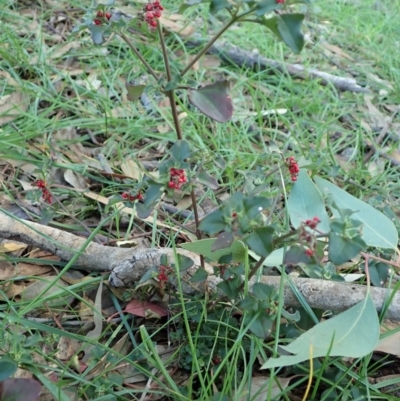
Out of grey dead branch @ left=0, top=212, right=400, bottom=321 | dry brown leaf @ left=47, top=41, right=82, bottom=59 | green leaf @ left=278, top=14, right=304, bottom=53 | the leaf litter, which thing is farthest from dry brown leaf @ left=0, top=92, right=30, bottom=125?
green leaf @ left=278, top=14, right=304, bottom=53

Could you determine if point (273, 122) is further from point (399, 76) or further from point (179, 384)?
point (179, 384)

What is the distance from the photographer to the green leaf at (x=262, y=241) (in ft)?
2.55

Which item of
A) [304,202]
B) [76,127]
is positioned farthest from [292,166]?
[76,127]

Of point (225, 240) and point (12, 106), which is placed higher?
point (225, 240)

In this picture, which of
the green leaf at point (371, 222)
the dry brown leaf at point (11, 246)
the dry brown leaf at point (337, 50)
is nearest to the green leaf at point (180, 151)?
the green leaf at point (371, 222)

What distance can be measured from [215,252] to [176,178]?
22 centimetres

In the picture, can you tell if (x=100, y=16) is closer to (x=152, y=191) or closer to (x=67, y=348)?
(x=152, y=191)

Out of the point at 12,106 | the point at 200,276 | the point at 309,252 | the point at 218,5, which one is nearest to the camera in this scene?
the point at 309,252

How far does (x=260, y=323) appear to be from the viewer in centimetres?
88

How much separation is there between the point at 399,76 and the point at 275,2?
1760 millimetres

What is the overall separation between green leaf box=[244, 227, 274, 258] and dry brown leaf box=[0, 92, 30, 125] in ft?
3.87

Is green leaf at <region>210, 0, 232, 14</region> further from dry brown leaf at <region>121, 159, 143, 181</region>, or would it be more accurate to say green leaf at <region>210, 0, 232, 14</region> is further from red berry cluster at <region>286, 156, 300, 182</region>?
dry brown leaf at <region>121, 159, 143, 181</region>

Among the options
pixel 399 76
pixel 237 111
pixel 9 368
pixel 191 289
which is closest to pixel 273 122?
pixel 237 111

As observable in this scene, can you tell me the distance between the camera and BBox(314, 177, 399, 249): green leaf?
1111 mm
